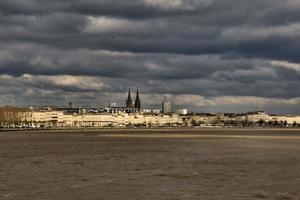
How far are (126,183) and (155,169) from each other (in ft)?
29.3

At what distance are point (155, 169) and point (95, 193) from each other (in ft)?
44.0

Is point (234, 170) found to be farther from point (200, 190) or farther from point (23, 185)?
point (23, 185)

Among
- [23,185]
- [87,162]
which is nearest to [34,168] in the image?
[87,162]

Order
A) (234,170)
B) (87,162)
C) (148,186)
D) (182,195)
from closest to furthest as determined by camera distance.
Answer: (182,195) → (148,186) → (234,170) → (87,162)

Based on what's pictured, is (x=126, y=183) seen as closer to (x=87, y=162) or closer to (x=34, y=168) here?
(x=34, y=168)

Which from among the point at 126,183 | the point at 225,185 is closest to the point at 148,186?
the point at 126,183

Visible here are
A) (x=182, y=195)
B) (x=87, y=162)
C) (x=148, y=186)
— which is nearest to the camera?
(x=182, y=195)

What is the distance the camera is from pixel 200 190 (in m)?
31.1

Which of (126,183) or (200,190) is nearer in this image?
(200,190)

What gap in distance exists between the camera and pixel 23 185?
109ft

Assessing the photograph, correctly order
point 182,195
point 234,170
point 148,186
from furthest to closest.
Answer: point 234,170
point 148,186
point 182,195

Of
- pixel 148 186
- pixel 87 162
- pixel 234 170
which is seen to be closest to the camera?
pixel 148 186

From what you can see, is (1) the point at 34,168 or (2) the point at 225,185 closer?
(2) the point at 225,185

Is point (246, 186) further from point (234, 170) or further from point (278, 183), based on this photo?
point (234, 170)
